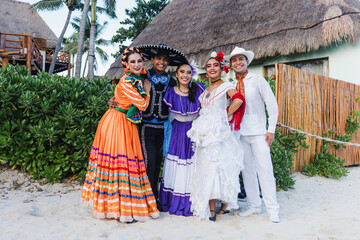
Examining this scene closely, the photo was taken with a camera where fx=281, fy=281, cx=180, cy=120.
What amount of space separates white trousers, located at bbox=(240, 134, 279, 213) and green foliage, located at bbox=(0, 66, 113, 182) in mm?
2132

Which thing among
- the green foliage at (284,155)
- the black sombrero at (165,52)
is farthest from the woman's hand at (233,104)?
the green foliage at (284,155)

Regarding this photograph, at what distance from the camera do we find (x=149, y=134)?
125 inches

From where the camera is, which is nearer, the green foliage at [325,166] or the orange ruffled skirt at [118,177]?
the orange ruffled skirt at [118,177]

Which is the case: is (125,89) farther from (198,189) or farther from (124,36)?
(124,36)

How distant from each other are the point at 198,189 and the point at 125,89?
1.34m

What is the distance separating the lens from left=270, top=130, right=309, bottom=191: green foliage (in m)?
4.30

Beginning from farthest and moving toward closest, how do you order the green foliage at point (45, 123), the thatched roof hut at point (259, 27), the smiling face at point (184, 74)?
the thatched roof hut at point (259, 27) → the green foliage at point (45, 123) → the smiling face at point (184, 74)

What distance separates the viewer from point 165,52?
326cm

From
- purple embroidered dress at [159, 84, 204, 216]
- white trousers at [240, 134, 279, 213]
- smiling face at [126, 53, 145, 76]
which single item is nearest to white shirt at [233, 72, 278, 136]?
white trousers at [240, 134, 279, 213]

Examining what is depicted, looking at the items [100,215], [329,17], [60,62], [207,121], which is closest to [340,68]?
[329,17]

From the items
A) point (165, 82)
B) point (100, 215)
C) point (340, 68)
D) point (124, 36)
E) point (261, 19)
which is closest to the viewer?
point (100, 215)

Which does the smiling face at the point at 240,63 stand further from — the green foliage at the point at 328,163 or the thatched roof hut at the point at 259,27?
the thatched roof hut at the point at 259,27

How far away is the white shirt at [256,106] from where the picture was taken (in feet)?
10.3

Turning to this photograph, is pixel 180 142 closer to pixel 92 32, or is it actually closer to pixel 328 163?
pixel 328 163
